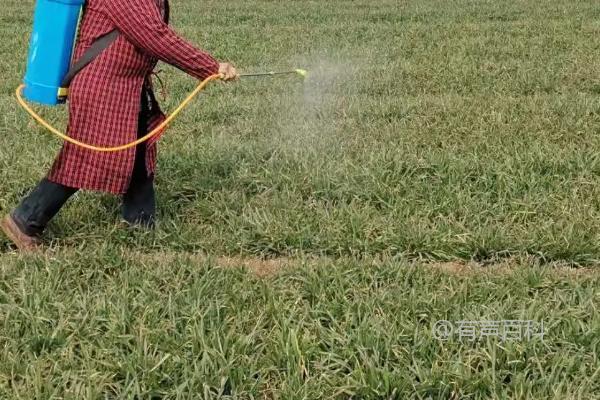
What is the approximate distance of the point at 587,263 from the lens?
3.70m

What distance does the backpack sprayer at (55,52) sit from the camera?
3438 mm

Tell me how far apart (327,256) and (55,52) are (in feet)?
5.69

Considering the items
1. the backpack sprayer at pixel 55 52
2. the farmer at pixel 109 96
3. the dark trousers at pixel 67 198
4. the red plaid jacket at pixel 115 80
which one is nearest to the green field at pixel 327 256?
the dark trousers at pixel 67 198

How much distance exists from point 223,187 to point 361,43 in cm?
726

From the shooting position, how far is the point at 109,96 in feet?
11.9

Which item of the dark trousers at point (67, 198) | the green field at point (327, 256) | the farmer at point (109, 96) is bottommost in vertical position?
the green field at point (327, 256)

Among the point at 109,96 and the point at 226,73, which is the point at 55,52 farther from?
the point at 226,73

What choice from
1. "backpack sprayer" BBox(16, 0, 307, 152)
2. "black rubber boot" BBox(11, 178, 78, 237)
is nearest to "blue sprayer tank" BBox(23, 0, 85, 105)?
"backpack sprayer" BBox(16, 0, 307, 152)

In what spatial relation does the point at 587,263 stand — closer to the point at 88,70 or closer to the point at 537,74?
the point at 88,70

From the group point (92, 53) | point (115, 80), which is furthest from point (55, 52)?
point (115, 80)

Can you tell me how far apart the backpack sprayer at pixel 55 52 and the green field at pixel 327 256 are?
805mm

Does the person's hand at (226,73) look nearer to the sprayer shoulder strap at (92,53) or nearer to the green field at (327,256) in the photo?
the sprayer shoulder strap at (92,53)

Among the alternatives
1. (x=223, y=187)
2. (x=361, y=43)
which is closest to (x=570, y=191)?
(x=223, y=187)

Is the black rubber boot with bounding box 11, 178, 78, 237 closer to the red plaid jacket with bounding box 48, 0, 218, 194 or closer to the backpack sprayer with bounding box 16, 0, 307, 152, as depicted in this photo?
the red plaid jacket with bounding box 48, 0, 218, 194
